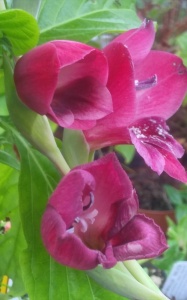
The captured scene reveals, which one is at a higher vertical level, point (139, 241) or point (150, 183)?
point (139, 241)

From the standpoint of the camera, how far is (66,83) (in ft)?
0.94

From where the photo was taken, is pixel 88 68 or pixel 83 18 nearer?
pixel 88 68

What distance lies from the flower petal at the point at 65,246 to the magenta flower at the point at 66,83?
41 mm

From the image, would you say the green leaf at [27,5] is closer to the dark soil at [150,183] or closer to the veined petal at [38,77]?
the veined petal at [38,77]

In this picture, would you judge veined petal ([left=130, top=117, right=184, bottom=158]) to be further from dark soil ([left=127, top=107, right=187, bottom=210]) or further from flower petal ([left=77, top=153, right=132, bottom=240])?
dark soil ([left=127, top=107, right=187, bottom=210])

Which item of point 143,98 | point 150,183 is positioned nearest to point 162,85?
point 143,98

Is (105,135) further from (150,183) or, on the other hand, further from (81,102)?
(150,183)

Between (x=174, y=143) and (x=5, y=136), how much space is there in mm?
138

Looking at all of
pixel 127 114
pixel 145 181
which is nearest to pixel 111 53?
pixel 127 114

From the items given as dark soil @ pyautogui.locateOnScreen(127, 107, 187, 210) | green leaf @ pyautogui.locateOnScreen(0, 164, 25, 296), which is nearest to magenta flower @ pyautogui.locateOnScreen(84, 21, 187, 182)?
green leaf @ pyautogui.locateOnScreen(0, 164, 25, 296)

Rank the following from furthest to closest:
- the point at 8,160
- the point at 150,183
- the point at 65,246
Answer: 1. the point at 150,183
2. the point at 8,160
3. the point at 65,246

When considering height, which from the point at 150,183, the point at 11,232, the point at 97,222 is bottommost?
the point at 150,183

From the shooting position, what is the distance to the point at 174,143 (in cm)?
31

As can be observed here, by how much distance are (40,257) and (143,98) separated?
0.10 metres
